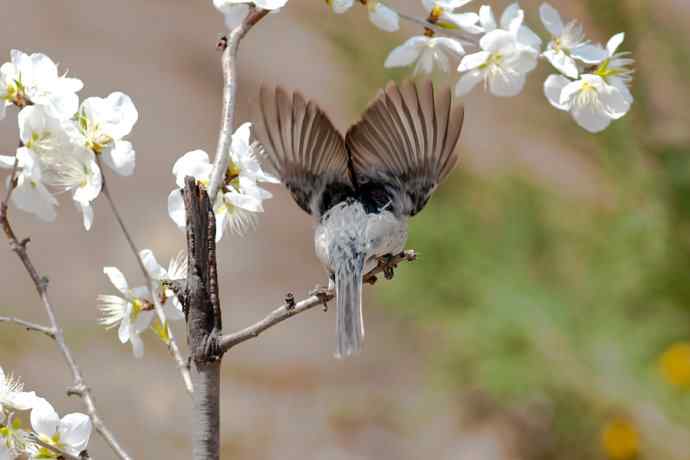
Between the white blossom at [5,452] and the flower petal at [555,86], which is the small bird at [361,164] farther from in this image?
the white blossom at [5,452]

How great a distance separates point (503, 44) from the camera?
708 millimetres

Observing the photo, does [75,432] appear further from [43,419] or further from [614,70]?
[614,70]

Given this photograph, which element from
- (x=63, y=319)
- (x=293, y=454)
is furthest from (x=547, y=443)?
(x=63, y=319)

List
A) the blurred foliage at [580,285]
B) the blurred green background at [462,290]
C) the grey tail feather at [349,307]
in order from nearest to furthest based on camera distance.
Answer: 1. the grey tail feather at [349,307]
2. the blurred foliage at [580,285]
3. the blurred green background at [462,290]

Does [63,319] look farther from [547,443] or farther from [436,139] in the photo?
[436,139]

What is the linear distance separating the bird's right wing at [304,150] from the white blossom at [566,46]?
172 millimetres

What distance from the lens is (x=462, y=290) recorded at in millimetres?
2887

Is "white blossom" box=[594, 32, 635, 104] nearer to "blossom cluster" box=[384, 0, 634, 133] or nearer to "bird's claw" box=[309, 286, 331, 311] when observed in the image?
"blossom cluster" box=[384, 0, 634, 133]

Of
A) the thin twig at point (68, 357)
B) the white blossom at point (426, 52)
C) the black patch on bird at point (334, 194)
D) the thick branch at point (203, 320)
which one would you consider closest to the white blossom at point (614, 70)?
the white blossom at point (426, 52)

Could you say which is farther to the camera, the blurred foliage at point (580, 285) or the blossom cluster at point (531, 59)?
the blurred foliage at point (580, 285)

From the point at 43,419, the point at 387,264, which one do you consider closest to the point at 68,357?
the point at 43,419

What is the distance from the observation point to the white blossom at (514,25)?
712 mm

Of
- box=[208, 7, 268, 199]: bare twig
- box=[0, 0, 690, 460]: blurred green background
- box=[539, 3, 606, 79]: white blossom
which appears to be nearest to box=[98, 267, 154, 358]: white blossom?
box=[208, 7, 268, 199]: bare twig

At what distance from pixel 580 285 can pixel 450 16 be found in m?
2.17
